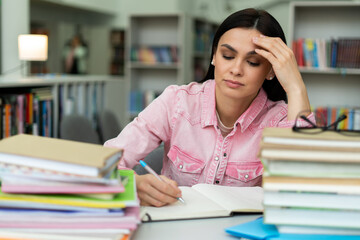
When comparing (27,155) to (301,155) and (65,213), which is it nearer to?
(65,213)

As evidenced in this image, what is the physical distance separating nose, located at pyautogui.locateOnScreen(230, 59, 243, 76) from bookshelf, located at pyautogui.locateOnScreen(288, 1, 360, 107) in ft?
9.34

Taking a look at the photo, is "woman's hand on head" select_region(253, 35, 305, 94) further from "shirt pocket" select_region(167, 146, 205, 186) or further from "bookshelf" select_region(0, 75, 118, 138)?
"bookshelf" select_region(0, 75, 118, 138)

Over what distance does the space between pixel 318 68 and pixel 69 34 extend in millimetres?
4989

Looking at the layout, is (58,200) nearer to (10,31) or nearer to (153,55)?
Answer: (10,31)

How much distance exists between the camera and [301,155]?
2.79 feet

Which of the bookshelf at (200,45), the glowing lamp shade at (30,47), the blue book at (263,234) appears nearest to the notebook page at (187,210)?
the blue book at (263,234)

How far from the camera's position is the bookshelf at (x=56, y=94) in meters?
3.26

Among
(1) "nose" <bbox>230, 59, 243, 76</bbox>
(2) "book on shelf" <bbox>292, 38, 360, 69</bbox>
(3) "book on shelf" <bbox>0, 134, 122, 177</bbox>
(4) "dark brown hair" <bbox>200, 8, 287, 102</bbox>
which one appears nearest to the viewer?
(3) "book on shelf" <bbox>0, 134, 122, 177</bbox>

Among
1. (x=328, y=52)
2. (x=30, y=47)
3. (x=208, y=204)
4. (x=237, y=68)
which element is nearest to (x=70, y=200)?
(x=208, y=204)

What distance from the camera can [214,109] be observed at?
1653mm

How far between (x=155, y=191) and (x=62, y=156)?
319mm

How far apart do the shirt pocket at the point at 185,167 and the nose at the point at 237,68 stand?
1.17 feet

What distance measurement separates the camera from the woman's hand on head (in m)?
1.48

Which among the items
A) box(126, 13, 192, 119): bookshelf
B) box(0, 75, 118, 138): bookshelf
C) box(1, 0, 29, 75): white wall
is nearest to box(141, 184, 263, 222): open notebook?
box(0, 75, 118, 138): bookshelf
